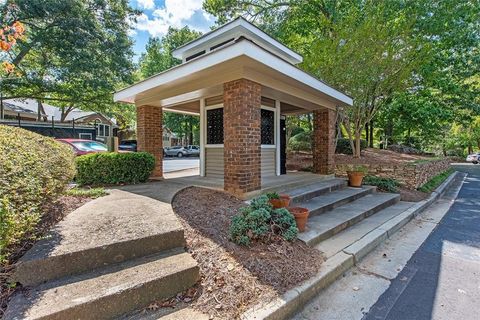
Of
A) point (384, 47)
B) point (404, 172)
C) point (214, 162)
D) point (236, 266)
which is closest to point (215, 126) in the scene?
point (214, 162)

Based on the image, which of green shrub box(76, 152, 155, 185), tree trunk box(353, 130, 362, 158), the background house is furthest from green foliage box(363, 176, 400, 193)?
the background house

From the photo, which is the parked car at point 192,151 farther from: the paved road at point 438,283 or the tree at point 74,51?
the paved road at point 438,283

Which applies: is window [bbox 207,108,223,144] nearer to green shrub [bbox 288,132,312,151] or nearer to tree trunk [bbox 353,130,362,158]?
tree trunk [bbox 353,130,362,158]

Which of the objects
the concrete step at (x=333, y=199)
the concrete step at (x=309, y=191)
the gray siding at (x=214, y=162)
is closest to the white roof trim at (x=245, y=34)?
the gray siding at (x=214, y=162)

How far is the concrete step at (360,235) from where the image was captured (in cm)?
353

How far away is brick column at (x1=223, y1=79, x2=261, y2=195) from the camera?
15.2 ft

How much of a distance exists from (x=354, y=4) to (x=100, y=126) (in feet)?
84.1

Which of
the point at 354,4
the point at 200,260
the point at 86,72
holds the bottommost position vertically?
the point at 200,260

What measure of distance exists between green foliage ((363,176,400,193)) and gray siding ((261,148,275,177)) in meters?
3.15

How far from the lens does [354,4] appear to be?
11023 mm

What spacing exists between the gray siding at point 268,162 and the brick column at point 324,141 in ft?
5.62

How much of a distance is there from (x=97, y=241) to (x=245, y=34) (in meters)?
7.33

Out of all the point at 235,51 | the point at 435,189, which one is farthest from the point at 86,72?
the point at 435,189

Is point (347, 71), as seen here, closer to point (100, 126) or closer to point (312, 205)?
point (312, 205)
